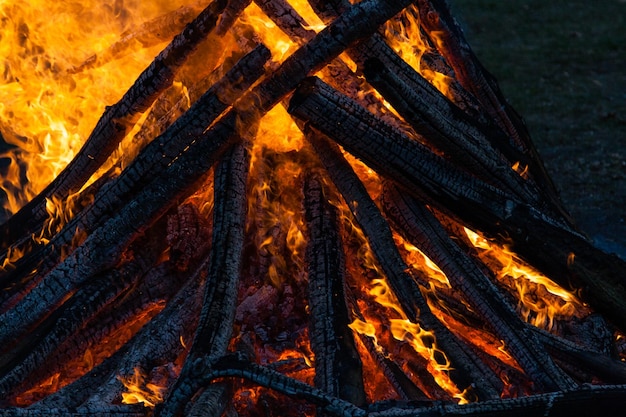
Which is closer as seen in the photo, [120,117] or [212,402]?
[212,402]

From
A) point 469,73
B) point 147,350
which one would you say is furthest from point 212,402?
point 469,73

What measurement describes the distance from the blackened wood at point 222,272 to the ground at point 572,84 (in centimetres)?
436

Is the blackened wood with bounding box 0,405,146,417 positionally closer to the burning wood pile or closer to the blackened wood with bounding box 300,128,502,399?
the burning wood pile

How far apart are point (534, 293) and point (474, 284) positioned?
0.61m

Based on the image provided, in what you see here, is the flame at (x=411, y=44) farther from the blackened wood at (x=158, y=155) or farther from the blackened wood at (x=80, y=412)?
the blackened wood at (x=80, y=412)

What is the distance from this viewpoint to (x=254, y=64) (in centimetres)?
410

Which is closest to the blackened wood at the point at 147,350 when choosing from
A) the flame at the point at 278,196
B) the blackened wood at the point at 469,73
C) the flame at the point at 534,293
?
the flame at the point at 278,196

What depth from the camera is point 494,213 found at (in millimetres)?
4270

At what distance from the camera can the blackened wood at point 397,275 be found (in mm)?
3846

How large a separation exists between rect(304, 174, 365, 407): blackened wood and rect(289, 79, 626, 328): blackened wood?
0.44 meters

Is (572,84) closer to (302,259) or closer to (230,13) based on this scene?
(230,13)

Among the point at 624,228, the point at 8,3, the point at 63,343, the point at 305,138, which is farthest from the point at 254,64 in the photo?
the point at 624,228

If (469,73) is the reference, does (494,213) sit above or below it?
below

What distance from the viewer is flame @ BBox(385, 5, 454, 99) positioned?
518 cm
